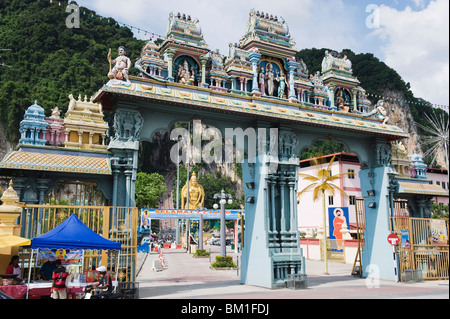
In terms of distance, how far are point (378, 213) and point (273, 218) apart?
16.7ft

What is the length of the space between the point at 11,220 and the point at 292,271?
8368 millimetres

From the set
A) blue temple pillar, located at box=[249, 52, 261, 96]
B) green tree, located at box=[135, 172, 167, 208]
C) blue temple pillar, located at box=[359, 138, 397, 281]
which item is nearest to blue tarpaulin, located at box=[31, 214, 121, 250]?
blue temple pillar, located at box=[249, 52, 261, 96]

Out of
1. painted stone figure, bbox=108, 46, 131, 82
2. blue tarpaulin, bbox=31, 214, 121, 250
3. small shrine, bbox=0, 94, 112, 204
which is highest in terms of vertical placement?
painted stone figure, bbox=108, 46, 131, 82

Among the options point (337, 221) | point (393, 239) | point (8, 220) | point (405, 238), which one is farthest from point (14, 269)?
point (337, 221)

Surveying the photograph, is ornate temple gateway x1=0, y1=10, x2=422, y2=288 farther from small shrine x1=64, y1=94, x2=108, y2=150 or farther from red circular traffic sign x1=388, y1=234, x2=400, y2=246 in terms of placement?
red circular traffic sign x1=388, y1=234, x2=400, y2=246

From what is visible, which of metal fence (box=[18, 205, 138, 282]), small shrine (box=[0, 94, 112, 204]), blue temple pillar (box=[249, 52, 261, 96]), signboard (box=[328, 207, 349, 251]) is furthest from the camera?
signboard (box=[328, 207, 349, 251])

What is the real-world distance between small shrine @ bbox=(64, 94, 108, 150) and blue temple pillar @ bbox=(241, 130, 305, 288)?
5.12 m

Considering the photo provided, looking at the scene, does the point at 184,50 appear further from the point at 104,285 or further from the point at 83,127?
the point at 104,285

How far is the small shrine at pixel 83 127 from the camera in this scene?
11.7 metres

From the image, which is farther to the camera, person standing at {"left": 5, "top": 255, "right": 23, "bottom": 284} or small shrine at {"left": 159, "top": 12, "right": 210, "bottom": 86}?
small shrine at {"left": 159, "top": 12, "right": 210, "bottom": 86}

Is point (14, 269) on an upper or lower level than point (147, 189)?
lower

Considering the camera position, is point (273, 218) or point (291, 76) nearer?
point (273, 218)

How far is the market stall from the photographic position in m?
8.88

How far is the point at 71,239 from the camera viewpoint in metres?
9.07
